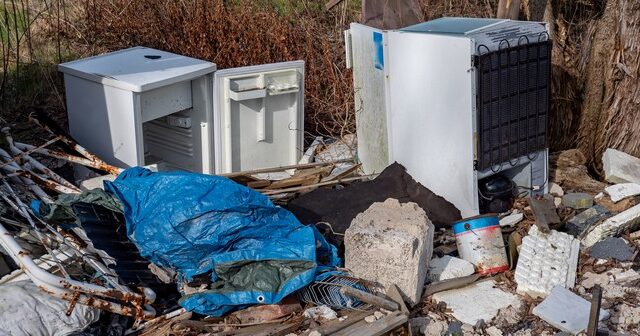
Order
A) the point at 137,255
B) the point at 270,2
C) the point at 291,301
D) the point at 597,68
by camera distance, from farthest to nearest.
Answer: the point at 270,2 → the point at 597,68 → the point at 137,255 → the point at 291,301

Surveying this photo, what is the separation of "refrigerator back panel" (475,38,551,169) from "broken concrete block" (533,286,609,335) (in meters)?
1.17

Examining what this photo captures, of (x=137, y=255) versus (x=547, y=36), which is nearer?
(x=137, y=255)

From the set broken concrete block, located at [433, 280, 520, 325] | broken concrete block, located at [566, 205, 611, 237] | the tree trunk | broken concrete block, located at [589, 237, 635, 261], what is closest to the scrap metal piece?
broken concrete block, located at [433, 280, 520, 325]

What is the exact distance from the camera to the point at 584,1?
789cm

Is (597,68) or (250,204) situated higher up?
(597,68)

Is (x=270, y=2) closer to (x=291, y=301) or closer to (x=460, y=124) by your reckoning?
(x=460, y=124)

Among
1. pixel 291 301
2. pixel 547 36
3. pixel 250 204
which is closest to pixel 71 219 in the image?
pixel 250 204

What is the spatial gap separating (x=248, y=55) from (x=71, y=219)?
3240 millimetres

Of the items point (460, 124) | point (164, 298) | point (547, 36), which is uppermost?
point (547, 36)

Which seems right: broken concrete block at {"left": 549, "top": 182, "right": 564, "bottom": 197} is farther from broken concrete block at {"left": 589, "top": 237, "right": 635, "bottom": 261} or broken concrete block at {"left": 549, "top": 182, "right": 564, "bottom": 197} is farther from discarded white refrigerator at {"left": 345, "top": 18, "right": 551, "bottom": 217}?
broken concrete block at {"left": 589, "top": 237, "right": 635, "bottom": 261}

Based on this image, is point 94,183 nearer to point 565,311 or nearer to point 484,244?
point 484,244

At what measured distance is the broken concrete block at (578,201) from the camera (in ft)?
18.8

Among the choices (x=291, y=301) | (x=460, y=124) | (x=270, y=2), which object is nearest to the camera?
(x=291, y=301)

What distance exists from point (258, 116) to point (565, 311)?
2.82m
